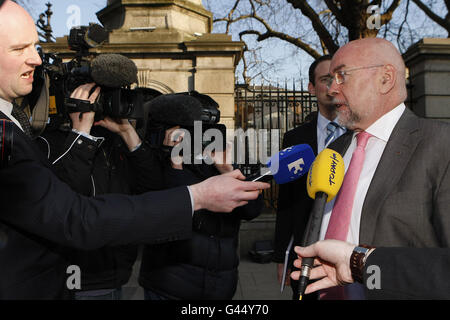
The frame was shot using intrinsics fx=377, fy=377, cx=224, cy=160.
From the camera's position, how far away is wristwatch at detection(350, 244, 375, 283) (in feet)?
4.81

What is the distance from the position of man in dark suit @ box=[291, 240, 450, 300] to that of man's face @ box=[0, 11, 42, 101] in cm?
134

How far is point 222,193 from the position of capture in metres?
1.61

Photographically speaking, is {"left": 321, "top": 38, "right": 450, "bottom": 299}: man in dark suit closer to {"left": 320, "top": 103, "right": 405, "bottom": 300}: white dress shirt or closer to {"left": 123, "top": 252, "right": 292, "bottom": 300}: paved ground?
{"left": 320, "top": 103, "right": 405, "bottom": 300}: white dress shirt

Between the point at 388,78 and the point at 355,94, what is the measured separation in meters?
0.19

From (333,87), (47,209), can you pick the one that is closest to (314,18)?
(333,87)

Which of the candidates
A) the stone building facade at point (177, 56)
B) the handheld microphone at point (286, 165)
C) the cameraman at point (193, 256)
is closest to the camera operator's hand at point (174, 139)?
the cameraman at point (193, 256)

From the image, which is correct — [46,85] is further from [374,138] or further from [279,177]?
[374,138]

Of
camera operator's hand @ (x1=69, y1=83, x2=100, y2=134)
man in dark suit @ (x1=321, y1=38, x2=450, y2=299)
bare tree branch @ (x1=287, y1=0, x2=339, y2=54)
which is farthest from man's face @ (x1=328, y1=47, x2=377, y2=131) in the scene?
bare tree branch @ (x1=287, y1=0, x2=339, y2=54)

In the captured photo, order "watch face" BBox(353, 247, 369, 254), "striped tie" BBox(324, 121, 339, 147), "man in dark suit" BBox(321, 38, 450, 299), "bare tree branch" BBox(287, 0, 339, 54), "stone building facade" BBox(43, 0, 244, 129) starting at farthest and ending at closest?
"bare tree branch" BBox(287, 0, 339, 54) < "stone building facade" BBox(43, 0, 244, 129) < "striped tie" BBox(324, 121, 339, 147) < "man in dark suit" BBox(321, 38, 450, 299) < "watch face" BBox(353, 247, 369, 254)

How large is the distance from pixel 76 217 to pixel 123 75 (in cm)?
104

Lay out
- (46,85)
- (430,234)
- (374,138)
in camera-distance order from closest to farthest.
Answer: (430,234) → (46,85) → (374,138)

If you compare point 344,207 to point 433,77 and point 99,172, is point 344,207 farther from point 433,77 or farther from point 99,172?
point 433,77

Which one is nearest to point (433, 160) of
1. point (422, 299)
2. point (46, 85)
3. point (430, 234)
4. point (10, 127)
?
point (430, 234)

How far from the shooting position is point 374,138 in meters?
2.09
